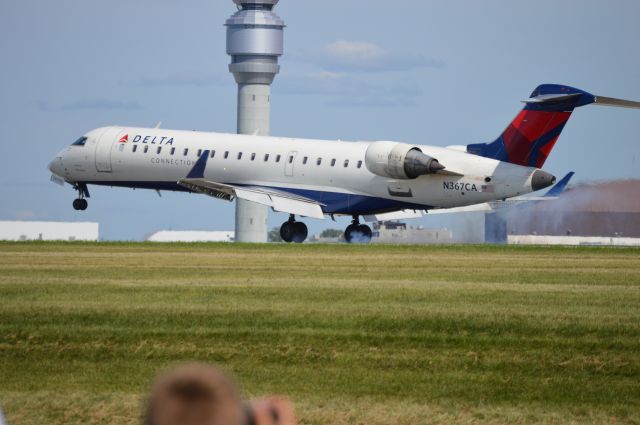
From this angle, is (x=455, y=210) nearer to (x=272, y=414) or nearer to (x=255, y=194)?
(x=255, y=194)

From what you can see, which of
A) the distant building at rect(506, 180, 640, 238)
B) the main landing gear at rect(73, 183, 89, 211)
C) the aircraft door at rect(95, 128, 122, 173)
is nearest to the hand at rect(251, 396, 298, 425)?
the aircraft door at rect(95, 128, 122, 173)

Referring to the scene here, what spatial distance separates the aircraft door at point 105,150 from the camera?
52.7m

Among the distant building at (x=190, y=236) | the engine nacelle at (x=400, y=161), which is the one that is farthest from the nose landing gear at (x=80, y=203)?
the distant building at (x=190, y=236)

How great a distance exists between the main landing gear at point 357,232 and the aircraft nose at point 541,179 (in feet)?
25.8

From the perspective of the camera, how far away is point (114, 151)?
52.4 meters

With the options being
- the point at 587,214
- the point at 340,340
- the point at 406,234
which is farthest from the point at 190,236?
the point at 340,340

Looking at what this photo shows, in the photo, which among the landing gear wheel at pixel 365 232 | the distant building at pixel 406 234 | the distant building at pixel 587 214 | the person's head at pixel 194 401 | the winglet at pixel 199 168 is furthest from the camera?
the distant building at pixel 406 234

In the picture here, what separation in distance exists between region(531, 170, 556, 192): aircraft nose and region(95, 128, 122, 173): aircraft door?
18.7m

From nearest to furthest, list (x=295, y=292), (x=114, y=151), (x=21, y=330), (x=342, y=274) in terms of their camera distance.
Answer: (x=21, y=330) < (x=295, y=292) < (x=342, y=274) < (x=114, y=151)

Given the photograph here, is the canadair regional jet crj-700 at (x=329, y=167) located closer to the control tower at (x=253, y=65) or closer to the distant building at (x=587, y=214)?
the distant building at (x=587, y=214)

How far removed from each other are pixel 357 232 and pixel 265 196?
4.20m

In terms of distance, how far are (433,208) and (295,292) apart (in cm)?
2569

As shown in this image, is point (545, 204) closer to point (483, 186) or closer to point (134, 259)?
point (483, 186)

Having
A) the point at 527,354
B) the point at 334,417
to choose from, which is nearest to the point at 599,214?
the point at 527,354
